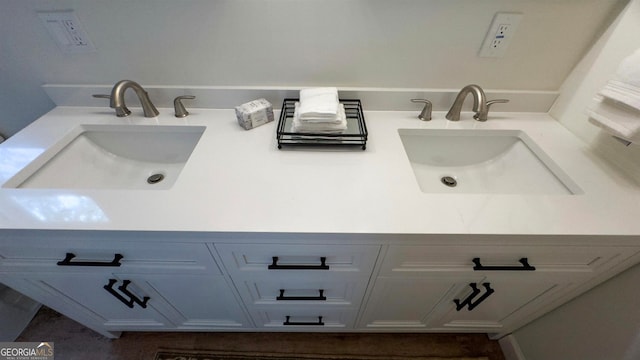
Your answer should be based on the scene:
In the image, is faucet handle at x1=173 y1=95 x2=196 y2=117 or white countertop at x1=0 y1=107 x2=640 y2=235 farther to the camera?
faucet handle at x1=173 y1=95 x2=196 y2=117

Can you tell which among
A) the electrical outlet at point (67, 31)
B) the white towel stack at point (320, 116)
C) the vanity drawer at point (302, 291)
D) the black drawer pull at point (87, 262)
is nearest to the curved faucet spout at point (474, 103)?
the white towel stack at point (320, 116)

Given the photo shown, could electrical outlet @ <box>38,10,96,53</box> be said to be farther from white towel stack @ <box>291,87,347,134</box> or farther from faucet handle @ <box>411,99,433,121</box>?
faucet handle @ <box>411,99,433,121</box>

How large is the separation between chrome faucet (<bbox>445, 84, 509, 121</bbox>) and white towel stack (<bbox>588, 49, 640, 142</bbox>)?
0.25m

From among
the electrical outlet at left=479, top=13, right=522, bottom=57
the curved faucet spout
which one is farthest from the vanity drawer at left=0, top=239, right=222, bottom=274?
the electrical outlet at left=479, top=13, right=522, bottom=57

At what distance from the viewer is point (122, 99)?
0.78 meters

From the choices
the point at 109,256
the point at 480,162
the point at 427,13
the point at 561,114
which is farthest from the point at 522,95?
the point at 109,256

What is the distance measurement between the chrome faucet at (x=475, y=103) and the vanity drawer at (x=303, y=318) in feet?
2.63

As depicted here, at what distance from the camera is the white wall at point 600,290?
666 mm

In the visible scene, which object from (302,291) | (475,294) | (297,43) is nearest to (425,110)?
(297,43)

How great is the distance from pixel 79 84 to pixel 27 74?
0.52ft

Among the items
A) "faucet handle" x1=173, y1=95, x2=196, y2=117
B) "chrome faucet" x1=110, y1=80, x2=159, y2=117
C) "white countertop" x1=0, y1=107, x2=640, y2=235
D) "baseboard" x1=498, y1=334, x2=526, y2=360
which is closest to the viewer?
"white countertop" x1=0, y1=107, x2=640, y2=235

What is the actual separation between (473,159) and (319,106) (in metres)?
0.63

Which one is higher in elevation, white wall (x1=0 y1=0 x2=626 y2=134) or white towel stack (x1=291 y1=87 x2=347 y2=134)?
white wall (x1=0 y1=0 x2=626 y2=134)

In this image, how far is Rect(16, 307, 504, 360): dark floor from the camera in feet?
3.58
